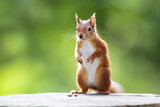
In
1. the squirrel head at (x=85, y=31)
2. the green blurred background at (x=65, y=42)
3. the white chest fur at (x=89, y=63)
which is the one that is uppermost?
the squirrel head at (x=85, y=31)

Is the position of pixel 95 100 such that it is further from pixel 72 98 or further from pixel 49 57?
pixel 49 57

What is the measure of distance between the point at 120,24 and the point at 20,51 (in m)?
2.14

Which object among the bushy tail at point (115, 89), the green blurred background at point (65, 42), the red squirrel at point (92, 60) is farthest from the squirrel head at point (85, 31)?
the green blurred background at point (65, 42)

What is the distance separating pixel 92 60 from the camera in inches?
152

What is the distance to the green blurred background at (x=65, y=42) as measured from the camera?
23.0 feet

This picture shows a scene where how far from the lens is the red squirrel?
3.85m

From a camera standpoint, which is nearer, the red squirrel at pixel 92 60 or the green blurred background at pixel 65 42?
the red squirrel at pixel 92 60

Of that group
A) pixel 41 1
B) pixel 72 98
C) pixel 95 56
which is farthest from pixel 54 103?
pixel 41 1

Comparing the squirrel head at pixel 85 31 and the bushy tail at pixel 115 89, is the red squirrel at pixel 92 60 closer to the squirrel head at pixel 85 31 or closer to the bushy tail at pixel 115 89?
the squirrel head at pixel 85 31

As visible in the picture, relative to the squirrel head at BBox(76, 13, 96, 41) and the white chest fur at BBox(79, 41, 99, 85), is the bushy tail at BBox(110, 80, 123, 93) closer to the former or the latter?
the white chest fur at BBox(79, 41, 99, 85)

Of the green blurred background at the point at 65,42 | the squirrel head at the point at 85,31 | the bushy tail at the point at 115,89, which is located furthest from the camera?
the green blurred background at the point at 65,42

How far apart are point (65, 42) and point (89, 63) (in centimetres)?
335

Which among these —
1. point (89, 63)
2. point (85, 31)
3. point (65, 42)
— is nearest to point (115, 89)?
point (89, 63)

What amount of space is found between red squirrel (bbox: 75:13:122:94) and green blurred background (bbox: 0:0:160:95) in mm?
2991
